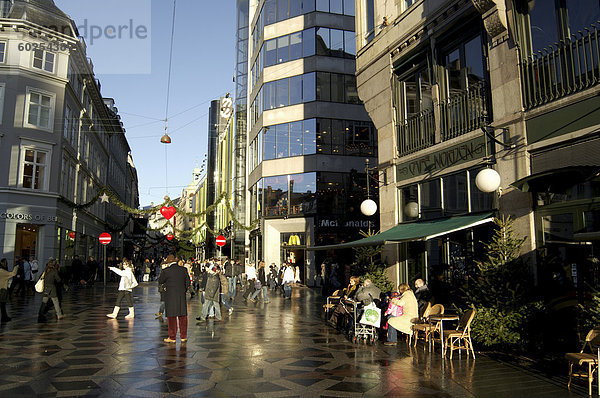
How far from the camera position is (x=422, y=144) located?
13.6 meters

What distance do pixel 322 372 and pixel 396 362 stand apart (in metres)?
1.61

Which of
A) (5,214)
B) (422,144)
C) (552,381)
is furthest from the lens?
(5,214)

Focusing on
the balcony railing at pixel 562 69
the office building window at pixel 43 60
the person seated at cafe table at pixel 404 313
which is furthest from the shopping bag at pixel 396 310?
the office building window at pixel 43 60

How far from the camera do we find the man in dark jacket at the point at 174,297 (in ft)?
33.0

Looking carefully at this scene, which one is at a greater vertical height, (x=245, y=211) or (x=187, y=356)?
(x=245, y=211)

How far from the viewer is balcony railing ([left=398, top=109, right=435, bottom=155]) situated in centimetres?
1332

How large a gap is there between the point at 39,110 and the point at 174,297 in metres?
22.7

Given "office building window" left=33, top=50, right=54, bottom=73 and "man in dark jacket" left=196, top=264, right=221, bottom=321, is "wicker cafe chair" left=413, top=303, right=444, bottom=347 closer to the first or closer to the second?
"man in dark jacket" left=196, top=264, right=221, bottom=321

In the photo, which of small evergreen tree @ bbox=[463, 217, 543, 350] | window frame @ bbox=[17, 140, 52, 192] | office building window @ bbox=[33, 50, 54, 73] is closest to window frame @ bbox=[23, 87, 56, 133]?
window frame @ bbox=[17, 140, 52, 192]

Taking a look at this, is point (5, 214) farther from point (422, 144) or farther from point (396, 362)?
point (396, 362)

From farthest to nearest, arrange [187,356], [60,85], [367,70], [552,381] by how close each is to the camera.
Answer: [60,85]
[367,70]
[187,356]
[552,381]

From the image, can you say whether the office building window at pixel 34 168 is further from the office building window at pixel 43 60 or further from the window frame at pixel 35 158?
the office building window at pixel 43 60

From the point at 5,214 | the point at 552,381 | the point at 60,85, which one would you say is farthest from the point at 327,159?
the point at 552,381

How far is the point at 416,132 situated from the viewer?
13.9 meters
